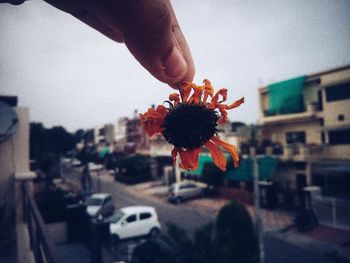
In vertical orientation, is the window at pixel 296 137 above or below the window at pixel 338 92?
below

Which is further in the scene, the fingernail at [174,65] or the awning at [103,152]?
the awning at [103,152]

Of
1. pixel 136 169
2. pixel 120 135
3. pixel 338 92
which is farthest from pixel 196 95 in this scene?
pixel 120 135

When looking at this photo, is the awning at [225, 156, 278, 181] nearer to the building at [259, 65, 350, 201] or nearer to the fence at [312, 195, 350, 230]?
the building at [259, 65, 350, 201]

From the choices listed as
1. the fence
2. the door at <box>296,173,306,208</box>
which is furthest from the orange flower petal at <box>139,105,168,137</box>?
the door at <box>296,173,306,208</box>

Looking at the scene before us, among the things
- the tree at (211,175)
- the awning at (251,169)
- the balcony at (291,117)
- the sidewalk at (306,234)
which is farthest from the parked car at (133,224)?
the balcony at (291,117)

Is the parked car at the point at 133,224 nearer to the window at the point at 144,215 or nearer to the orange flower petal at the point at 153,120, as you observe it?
the window at the point at 144,215

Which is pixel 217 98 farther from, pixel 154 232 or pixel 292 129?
pixel 292 129

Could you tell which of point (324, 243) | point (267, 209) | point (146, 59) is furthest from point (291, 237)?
point (146, 59)

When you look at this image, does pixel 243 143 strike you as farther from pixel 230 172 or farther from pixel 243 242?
pixel 243 242
